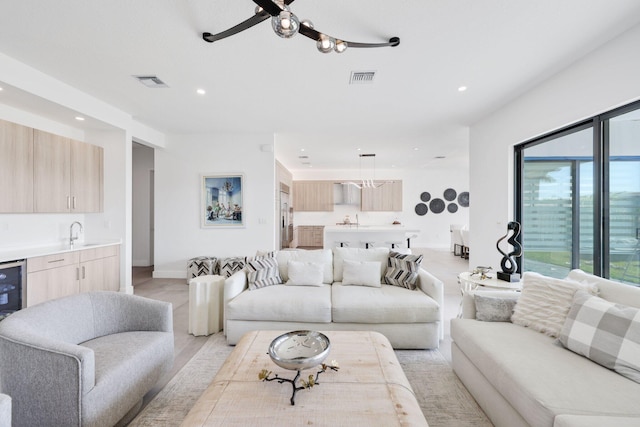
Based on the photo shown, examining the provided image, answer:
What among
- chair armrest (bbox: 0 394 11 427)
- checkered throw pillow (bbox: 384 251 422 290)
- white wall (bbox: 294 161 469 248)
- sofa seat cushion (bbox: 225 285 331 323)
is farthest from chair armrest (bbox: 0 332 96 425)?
white wall (bbox: 294 161 469 248)

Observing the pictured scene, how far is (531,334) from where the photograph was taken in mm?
1870

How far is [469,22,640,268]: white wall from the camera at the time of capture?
7.47 ft

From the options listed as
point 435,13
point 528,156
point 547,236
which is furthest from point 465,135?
point 435,13

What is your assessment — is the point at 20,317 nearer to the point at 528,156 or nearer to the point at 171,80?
the point at 171,80

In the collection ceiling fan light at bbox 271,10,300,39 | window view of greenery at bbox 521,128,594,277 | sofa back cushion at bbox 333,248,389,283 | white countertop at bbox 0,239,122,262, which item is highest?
ceiling fan light at bbox 271,10,300,39

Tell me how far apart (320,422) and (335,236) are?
455cm

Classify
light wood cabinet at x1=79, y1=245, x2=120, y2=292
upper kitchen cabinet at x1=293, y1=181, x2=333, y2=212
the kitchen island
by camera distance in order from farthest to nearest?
upper kitchen cabinet at x1=293, y1=181, x2=333, y2=212
the kitchen island
light wood cabinet at x1=79, y1=245, x2=120, y2=292

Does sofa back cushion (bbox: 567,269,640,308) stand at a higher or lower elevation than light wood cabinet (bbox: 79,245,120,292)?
higher

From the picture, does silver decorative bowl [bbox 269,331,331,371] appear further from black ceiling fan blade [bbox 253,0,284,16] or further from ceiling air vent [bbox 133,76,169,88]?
ceiling air vent [bbox 133,76,169,88]

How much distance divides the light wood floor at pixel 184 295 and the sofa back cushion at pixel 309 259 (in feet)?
3.59

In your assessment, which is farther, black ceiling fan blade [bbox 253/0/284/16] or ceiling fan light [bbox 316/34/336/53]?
ceiling fan light [bbox 316/34/336/53]

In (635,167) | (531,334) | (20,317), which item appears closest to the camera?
(20,317)

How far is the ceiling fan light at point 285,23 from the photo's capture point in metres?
1.48

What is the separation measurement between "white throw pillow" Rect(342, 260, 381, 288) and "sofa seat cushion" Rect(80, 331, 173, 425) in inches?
71.4
